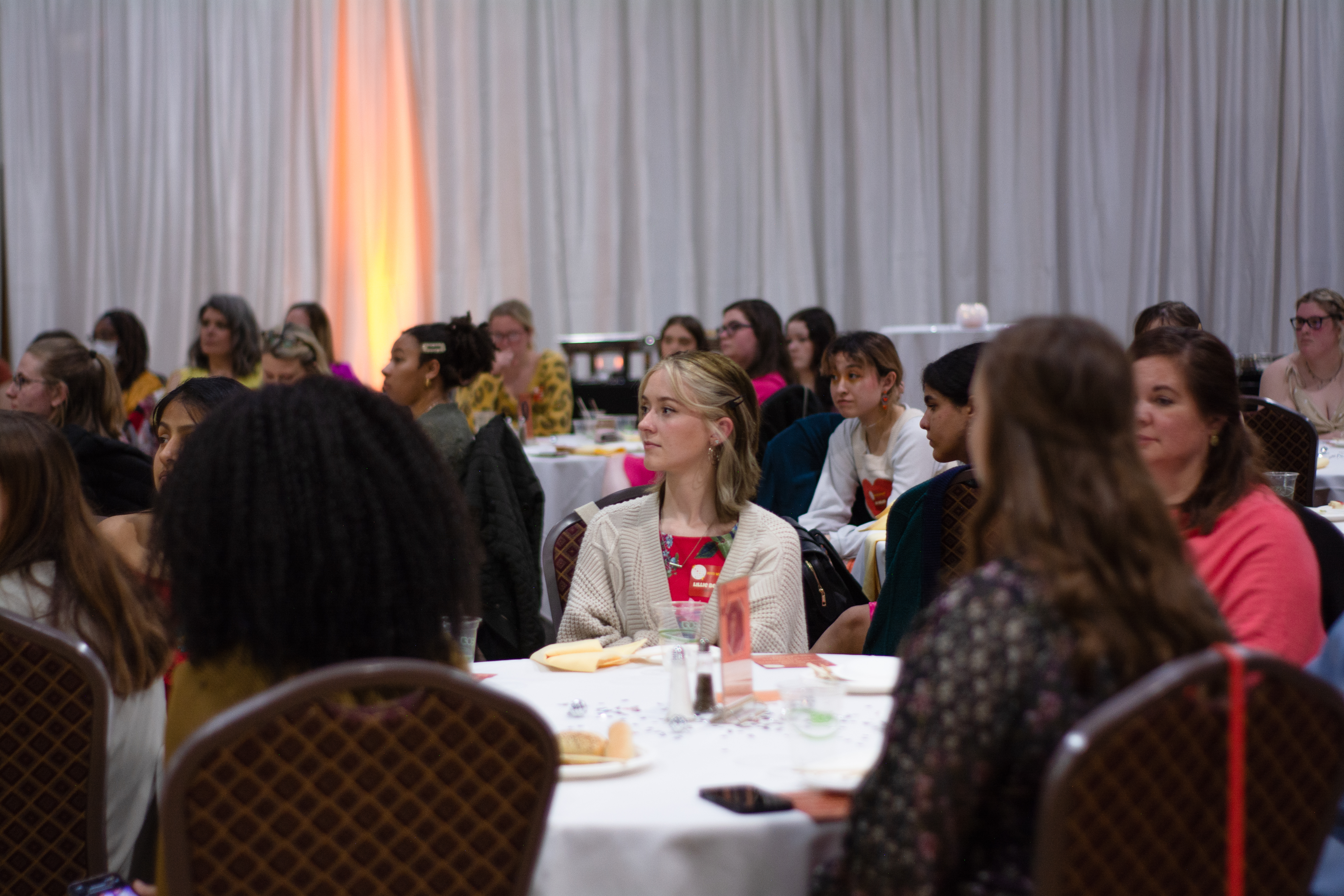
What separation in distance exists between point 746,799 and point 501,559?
7.88 ft

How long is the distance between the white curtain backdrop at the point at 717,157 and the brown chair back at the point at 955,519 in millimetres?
5826

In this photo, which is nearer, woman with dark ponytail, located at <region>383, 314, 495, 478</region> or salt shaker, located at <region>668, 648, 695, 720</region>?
salt shaker, located at <region>668, 648, 695, 720</region>

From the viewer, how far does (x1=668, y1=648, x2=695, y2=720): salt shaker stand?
1.91m

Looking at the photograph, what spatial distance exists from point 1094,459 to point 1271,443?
3632mm

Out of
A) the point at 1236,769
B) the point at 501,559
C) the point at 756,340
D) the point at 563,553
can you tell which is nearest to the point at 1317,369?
the point at 756,340

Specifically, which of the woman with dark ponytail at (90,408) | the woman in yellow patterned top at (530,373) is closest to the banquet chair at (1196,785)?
the woman with dark ponytail at (90,408)

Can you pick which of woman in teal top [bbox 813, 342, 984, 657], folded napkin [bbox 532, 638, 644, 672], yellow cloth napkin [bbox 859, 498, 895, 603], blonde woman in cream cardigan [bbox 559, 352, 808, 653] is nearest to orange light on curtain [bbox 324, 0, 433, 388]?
yellow cloth napkin [bbox 859, 498, 895, 603]

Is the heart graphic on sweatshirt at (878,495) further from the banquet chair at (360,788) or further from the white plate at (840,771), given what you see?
the banquet chair at (360,788)

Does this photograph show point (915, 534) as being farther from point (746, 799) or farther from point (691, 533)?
point (746, 799)

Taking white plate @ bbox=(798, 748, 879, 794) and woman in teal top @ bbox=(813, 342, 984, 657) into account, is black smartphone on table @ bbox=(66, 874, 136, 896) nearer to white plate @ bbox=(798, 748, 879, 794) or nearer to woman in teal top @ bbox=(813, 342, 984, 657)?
white plate @ bbox=(798, 748, 879, 794)

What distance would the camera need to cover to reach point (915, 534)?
9.56 feet

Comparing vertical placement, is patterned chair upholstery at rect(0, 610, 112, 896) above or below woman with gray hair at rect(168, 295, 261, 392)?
below

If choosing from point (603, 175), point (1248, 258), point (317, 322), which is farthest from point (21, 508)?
point (1248, 258)

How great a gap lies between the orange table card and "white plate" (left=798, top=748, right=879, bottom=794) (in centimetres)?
30
